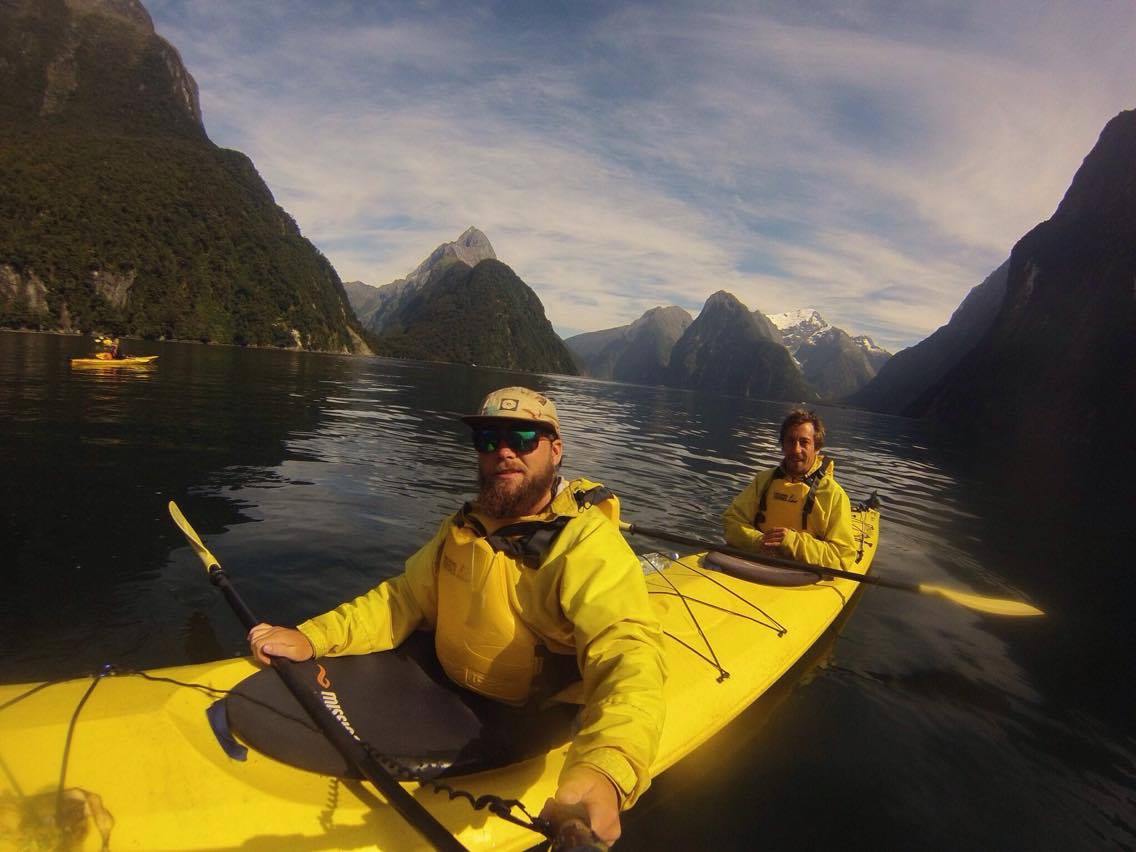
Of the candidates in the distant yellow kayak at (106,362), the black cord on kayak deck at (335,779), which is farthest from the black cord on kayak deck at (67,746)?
the distant yellow kayak at (106,362)

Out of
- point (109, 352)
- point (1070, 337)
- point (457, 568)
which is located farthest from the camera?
point (1070, 337)

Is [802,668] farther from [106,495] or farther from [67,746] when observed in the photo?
[106,495]

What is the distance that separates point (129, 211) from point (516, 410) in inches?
5878

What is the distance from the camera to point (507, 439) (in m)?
3.58

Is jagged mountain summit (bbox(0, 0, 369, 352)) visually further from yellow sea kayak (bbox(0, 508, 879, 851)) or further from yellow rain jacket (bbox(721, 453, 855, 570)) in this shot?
yellow rain jacket (bbox(721, 453, 855, 570))

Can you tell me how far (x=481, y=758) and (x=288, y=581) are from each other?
18.1 feet

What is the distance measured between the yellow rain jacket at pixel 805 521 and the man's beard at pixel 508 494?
510cm

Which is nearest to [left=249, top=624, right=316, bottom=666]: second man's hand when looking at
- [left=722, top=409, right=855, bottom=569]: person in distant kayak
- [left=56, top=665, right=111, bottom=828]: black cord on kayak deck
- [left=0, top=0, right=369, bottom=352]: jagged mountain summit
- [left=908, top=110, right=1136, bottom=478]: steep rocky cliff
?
[left=56, top=665, right=111, bottom=828]: black cord on kayak deck

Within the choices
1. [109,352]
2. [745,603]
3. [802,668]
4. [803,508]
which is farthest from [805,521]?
[109,352]

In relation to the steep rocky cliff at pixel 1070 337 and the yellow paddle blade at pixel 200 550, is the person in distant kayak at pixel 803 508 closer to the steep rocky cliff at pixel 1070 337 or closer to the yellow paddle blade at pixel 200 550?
the yellow paddle blade at pixel 200 550

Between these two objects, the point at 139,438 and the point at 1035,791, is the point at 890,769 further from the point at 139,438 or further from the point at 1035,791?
the point at 139,438

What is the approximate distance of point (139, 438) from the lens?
15477 mm

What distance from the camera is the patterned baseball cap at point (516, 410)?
3504mm

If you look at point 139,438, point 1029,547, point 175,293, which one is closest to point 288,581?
point 139,438
